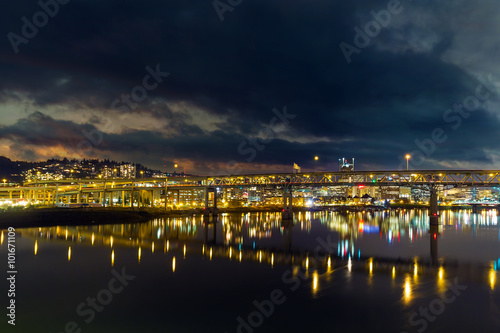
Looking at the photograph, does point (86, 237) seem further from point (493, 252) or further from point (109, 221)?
point (493, 252)

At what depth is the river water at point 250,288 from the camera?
19.1 meters

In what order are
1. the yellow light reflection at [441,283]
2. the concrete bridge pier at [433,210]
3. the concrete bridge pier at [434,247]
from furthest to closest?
the concrete bridge pier at [433,210] → the concrete bridge pier at [434,247] → the yellow light reflection at [441,283]

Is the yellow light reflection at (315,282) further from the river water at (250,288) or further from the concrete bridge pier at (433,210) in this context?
the concrete bridge pier at (433,210)

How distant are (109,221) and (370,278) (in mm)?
64657

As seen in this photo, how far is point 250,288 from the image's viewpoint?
25734mm

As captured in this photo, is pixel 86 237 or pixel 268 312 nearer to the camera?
pixel 268 312

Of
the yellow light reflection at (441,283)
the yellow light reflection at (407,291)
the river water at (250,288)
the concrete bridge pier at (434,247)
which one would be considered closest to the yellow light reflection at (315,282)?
the river water at (250,288)

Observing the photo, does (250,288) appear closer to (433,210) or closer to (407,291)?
(407,291)

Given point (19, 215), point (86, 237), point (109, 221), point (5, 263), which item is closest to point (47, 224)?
point (19, 215)

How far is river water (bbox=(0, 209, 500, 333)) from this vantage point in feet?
62.5

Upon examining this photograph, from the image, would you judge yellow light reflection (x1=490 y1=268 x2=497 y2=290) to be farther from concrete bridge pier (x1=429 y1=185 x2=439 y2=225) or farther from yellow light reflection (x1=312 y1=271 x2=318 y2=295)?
concrete bridge pier (x1=429 y1=185 x2=439 y2=225)

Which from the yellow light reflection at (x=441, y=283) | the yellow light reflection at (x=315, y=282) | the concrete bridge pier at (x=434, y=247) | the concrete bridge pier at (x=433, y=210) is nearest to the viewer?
the yellow light reflection at (x=315, y=282)

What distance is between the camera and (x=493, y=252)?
1708 inches

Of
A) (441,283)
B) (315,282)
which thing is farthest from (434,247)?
(315,282)
